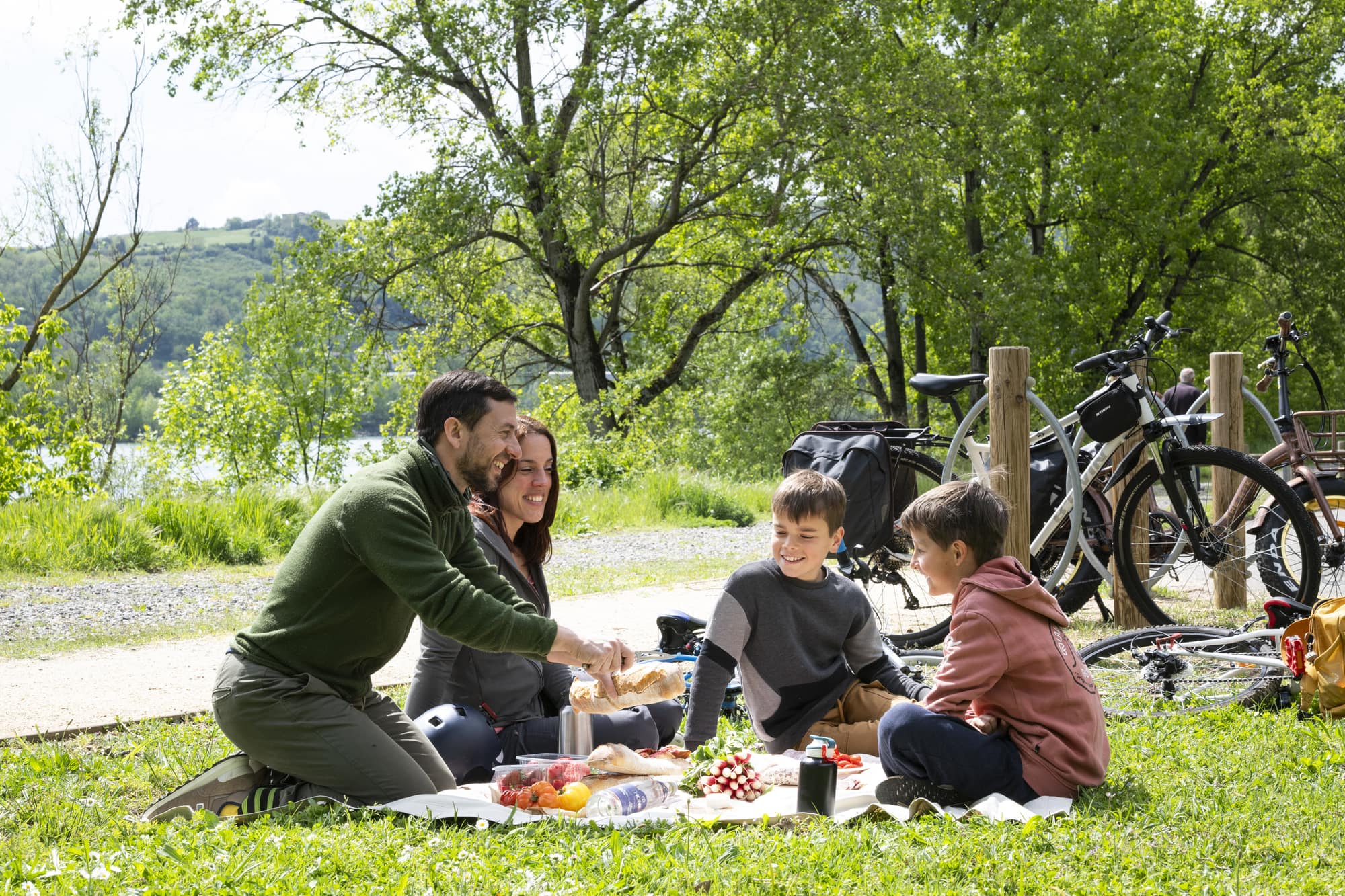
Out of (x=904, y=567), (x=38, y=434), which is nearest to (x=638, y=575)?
(x=904, y=567)

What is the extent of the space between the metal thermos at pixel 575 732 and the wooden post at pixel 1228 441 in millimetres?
4475

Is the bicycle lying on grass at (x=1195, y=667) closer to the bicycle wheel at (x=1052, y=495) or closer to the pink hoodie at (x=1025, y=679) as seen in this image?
the bicycle wheel at (x=1052, y=495)

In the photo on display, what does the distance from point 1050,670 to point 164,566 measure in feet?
29.7

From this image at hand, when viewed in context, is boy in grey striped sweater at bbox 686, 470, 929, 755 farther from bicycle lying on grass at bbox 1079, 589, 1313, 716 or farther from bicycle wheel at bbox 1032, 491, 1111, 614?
bicycle wheel at bbox 1032, 491, 1111, 614

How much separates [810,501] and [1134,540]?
3424 millimetres

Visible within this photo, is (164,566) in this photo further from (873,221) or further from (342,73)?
(873,221)

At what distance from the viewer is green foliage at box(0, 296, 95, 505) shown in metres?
13.5

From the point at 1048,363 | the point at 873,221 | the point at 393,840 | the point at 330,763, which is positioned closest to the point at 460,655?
the point at 330,763

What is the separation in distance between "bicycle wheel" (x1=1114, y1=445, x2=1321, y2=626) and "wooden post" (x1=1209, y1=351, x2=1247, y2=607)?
2cm

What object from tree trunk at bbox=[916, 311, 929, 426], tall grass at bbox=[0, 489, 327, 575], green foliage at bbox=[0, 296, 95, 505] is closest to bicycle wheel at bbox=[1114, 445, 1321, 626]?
tall grass at bbox=[0, 489, 327, 575]

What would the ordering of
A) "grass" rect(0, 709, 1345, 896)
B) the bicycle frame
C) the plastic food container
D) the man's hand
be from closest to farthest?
"grass" rect(0, 709, 1345, 896) < the man's hand < the plastic food container < the bicycle frame

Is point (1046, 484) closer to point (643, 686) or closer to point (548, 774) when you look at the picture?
point (643, 686)

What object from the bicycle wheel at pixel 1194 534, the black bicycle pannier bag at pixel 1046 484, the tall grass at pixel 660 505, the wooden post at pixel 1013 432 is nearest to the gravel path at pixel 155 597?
the tall grass at pixel 660 505

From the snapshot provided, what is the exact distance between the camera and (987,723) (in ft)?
11.6
